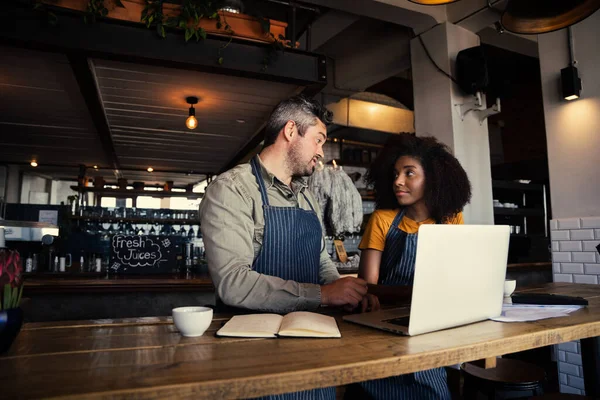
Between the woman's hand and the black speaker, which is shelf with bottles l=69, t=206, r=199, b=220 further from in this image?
the woman's hand

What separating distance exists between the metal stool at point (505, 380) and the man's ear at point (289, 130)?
1318mm

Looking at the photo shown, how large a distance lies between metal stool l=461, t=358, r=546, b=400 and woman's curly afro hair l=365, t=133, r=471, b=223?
0.75 m

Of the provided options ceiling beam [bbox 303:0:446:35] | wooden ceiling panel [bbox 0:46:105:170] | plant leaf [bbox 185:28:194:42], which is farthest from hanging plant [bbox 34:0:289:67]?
ceiling beam [bbox 303:0:446:35]

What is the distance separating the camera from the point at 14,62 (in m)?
3.57

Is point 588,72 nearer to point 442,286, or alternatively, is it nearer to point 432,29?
point 432,29

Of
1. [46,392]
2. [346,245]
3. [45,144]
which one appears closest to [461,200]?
[46,392]

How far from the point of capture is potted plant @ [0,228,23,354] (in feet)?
2.95

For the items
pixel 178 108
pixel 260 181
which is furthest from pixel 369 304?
pixel 178 108

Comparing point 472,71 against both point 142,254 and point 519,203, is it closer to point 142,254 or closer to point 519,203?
point 142,254

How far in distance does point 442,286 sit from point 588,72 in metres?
3.25

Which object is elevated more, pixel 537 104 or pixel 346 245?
pixel 537 104

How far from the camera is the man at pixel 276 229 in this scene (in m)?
1.51

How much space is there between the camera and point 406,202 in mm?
2281

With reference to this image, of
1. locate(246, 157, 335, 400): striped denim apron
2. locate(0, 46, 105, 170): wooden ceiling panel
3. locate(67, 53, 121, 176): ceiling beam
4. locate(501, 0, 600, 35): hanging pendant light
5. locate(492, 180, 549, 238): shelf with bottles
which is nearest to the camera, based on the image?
locate(246, 157, 335, 400): striped denim apron
